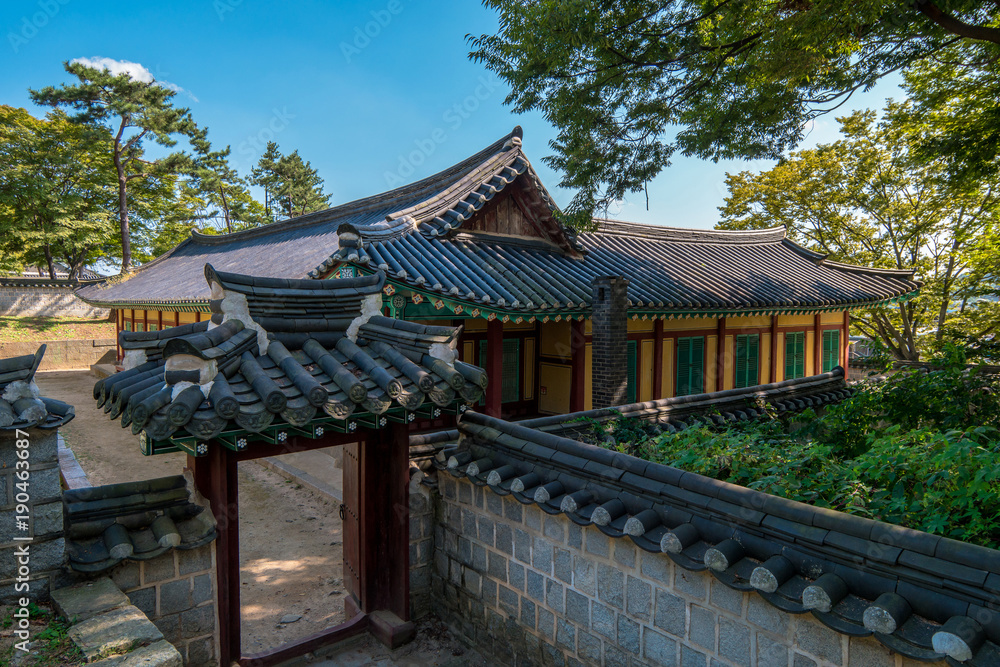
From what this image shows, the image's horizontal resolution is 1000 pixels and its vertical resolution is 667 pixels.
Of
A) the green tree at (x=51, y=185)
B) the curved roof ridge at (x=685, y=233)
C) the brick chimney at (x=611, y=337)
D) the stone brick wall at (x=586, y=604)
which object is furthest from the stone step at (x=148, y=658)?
the green tree at (x=51, y=185)

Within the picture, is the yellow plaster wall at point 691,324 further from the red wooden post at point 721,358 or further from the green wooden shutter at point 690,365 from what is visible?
the green wooden shutter at point 690,365

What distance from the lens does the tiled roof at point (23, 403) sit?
3342mm

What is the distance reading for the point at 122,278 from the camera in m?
25.0

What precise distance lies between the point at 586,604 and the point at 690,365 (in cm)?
954

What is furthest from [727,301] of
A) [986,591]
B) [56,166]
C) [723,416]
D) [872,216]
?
[56,166]

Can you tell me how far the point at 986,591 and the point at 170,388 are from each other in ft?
15.2

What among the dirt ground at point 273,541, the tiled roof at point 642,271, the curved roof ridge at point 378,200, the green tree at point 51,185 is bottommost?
the dirt ground at point 273,541

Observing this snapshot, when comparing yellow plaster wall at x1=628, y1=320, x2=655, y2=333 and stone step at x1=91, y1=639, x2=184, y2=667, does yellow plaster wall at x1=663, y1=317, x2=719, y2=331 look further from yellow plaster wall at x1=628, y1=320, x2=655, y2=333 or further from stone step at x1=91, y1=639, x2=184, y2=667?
stone step at x1=91, y1=639, x2=184, y2=667

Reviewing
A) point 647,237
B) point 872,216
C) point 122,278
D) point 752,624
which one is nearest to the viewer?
point 752,624

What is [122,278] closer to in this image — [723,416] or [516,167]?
[516,167]

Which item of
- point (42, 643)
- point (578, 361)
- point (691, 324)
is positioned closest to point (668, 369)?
point (691, 324)

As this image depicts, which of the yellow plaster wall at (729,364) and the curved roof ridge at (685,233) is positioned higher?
the curved roof ridge at (685,233)

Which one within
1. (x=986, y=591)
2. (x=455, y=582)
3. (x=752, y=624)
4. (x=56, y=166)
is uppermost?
(x=56, y=166)

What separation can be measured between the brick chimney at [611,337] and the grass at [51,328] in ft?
99.0
